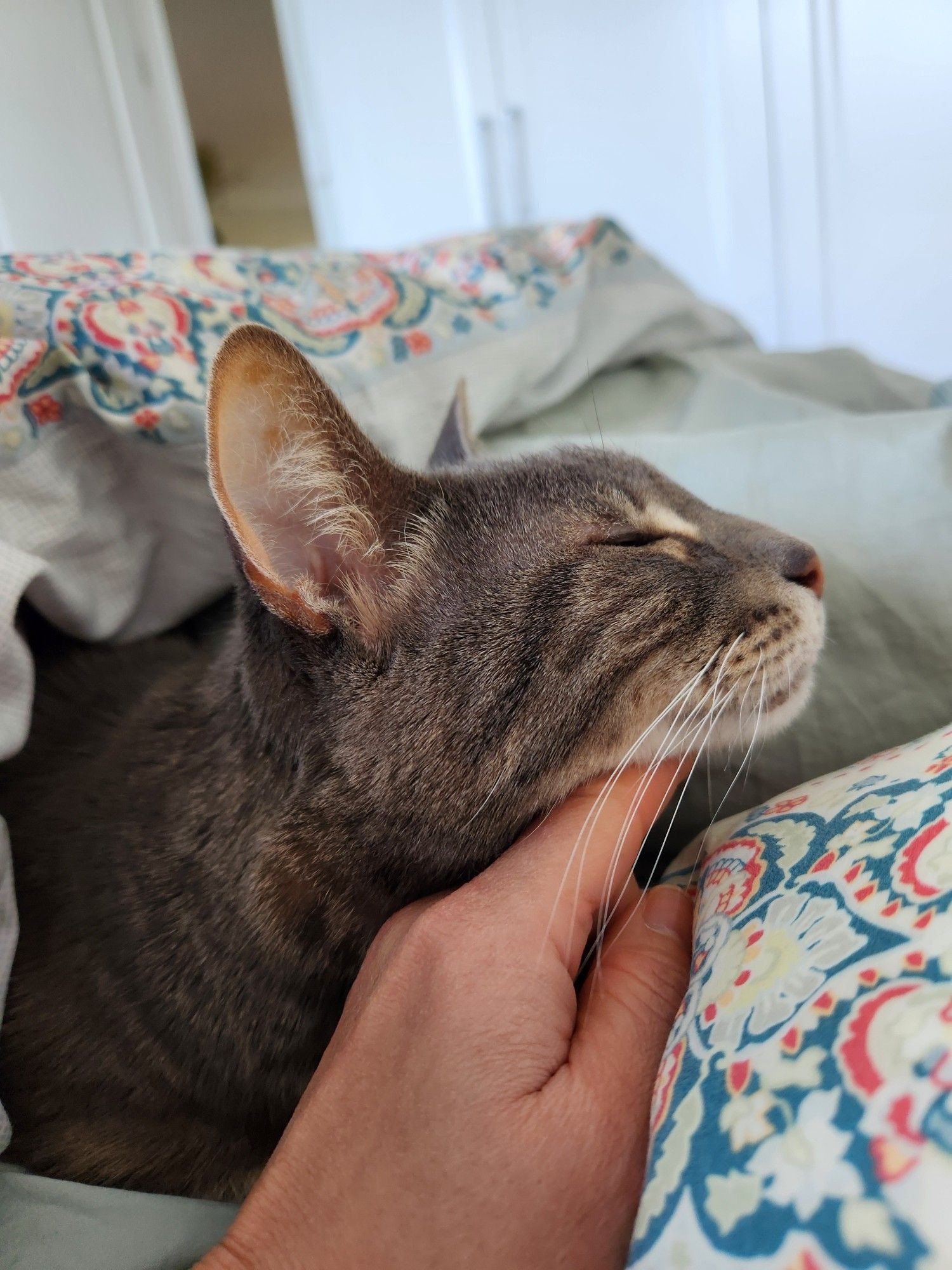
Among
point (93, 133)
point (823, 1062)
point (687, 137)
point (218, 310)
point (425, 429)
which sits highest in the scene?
point (93, 133)

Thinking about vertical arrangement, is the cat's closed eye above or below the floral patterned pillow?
above

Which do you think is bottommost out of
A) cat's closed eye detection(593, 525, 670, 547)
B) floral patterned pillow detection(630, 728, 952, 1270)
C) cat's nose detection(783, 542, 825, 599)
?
floral patterned pillow detection(630, 728, 952, 1270)

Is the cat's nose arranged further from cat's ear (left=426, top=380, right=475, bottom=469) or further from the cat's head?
cat's ear (left=426, top=380, right=475, bottom=469)

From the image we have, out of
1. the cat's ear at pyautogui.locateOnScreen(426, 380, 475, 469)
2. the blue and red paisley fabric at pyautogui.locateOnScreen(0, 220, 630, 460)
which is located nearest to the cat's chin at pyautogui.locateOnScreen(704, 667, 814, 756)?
the cat's ear at pyautogui.locateOnScreen(426, 380, 475, 469)

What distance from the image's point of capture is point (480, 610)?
71 cm

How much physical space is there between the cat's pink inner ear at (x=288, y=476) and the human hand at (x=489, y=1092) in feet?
0.84

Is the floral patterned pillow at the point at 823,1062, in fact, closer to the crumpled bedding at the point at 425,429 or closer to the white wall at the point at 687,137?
the crumpled bedding at the point at 425,429

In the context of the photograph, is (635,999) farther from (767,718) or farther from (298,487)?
(298,487)

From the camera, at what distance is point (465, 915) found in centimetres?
61

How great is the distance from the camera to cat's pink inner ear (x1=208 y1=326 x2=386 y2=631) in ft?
2.04

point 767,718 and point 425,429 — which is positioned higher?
point 425,429

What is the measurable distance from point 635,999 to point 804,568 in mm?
380

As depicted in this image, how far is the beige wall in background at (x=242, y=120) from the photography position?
11.5ft

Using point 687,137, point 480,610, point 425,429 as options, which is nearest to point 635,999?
point 480,610
